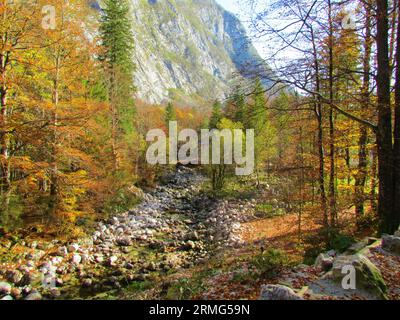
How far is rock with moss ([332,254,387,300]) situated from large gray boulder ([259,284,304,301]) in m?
0.96

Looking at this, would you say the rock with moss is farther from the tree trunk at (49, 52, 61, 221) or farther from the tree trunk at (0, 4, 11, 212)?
the tree trunk at (0, 4, 11, 212)

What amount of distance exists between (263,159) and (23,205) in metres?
18.0

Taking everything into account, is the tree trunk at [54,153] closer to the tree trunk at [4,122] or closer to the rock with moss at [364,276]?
the tree trunk at [4,122]

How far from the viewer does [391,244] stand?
5.37 m

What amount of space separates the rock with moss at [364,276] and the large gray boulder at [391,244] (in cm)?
164

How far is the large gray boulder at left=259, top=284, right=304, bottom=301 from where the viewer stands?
11.7 feet

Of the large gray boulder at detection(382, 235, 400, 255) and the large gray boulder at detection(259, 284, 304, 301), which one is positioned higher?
the large gray boulder at detection(382, 235, 400, 255)

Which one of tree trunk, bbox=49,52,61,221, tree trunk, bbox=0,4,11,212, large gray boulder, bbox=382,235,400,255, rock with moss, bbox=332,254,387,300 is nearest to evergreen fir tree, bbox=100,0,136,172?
tree trunk, bbox=49,52,61,221

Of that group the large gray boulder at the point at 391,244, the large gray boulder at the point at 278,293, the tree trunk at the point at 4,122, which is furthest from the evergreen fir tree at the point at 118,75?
the large gray boulder at the point at 391,244

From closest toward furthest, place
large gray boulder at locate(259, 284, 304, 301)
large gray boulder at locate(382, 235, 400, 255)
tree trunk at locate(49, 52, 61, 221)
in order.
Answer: large gray boulder at locate(259, 284, 304, 301) → large gray boulder at locate(382, 235, 400, 255) → tree trunk at locate(49, 52, 61, 221)

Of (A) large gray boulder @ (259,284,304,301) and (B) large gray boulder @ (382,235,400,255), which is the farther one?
(B) large gray boulder @ (382,235,400,255)

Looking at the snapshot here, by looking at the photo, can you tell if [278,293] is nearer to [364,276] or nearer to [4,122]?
[364,276]

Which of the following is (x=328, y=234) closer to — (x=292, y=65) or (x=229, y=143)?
(x=292, y=65)
